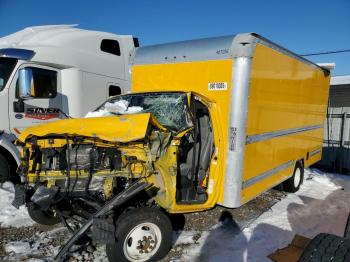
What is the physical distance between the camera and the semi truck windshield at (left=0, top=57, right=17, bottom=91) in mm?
6297

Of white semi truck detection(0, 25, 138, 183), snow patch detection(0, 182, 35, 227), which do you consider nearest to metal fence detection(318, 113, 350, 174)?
white semi truck detection(0, 25, 138, 183)

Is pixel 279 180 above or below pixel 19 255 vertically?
above

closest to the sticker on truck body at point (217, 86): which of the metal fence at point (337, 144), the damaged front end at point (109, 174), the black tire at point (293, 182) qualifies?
the damaged front end at point (109, 174)

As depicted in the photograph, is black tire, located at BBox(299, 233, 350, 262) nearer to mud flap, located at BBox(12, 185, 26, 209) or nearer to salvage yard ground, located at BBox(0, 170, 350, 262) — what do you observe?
salvage yard ground, located at BBox(0, 170, 350, 262)

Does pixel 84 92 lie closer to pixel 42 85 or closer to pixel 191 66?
pixel 42 85

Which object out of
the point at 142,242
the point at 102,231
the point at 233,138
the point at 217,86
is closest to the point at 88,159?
the point at 102,231

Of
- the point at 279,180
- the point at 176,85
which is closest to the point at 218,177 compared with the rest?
the point at 176,85

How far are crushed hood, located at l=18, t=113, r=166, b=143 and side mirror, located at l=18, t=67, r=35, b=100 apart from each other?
94.0 inches

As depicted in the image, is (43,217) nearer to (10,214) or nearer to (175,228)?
(10,214)

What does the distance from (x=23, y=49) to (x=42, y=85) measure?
2.60 ft

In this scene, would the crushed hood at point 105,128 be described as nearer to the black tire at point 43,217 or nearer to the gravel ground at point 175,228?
the black tire at point 43,217

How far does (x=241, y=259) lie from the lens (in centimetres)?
416

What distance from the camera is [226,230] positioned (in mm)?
5109

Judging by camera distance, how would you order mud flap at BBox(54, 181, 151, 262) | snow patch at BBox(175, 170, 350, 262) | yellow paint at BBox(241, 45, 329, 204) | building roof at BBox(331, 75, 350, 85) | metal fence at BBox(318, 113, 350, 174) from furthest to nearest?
metal fence at BBox(318, 113, 350, 174), building roof at BBox(331, 75, 350, 85), yellow paint at BBox(241, 45, 329, 204), snow patch at BBox(175, 170, 350, 262), mud flap at BBox(54, 181, 151, 262)
